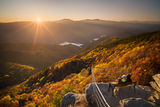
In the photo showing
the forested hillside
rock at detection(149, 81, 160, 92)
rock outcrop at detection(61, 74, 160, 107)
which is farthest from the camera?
the forested hillside

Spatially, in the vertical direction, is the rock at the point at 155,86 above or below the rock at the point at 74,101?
above

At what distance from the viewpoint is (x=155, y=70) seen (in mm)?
6160

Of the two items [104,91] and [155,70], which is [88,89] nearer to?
[104,91]

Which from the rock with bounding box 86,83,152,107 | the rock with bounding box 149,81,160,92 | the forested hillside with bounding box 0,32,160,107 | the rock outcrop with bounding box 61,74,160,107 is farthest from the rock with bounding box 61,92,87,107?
the rock with bounding box 149,81,160,92

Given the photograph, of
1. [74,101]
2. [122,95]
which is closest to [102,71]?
[74,101]

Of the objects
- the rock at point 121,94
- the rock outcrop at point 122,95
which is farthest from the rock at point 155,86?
the rock at point 121,94

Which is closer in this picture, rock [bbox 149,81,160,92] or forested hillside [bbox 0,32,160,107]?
rock [bbox 149,81,160,92]

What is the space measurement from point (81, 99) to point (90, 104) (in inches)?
32.4

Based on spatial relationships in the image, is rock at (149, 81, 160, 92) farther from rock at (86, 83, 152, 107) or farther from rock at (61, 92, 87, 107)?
rock at (61, 92, 87, 107)

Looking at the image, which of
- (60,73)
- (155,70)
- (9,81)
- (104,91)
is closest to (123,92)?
(104,91)

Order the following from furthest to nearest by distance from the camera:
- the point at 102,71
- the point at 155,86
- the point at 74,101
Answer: the point at 102,71 < the point at 74,101 < the point at 155,86

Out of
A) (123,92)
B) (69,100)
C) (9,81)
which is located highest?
(123,92)

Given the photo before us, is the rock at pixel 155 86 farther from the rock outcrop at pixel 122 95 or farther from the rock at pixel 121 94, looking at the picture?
the rock at pixel 121 94

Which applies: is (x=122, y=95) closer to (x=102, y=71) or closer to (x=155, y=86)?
(x=155, y=86)
